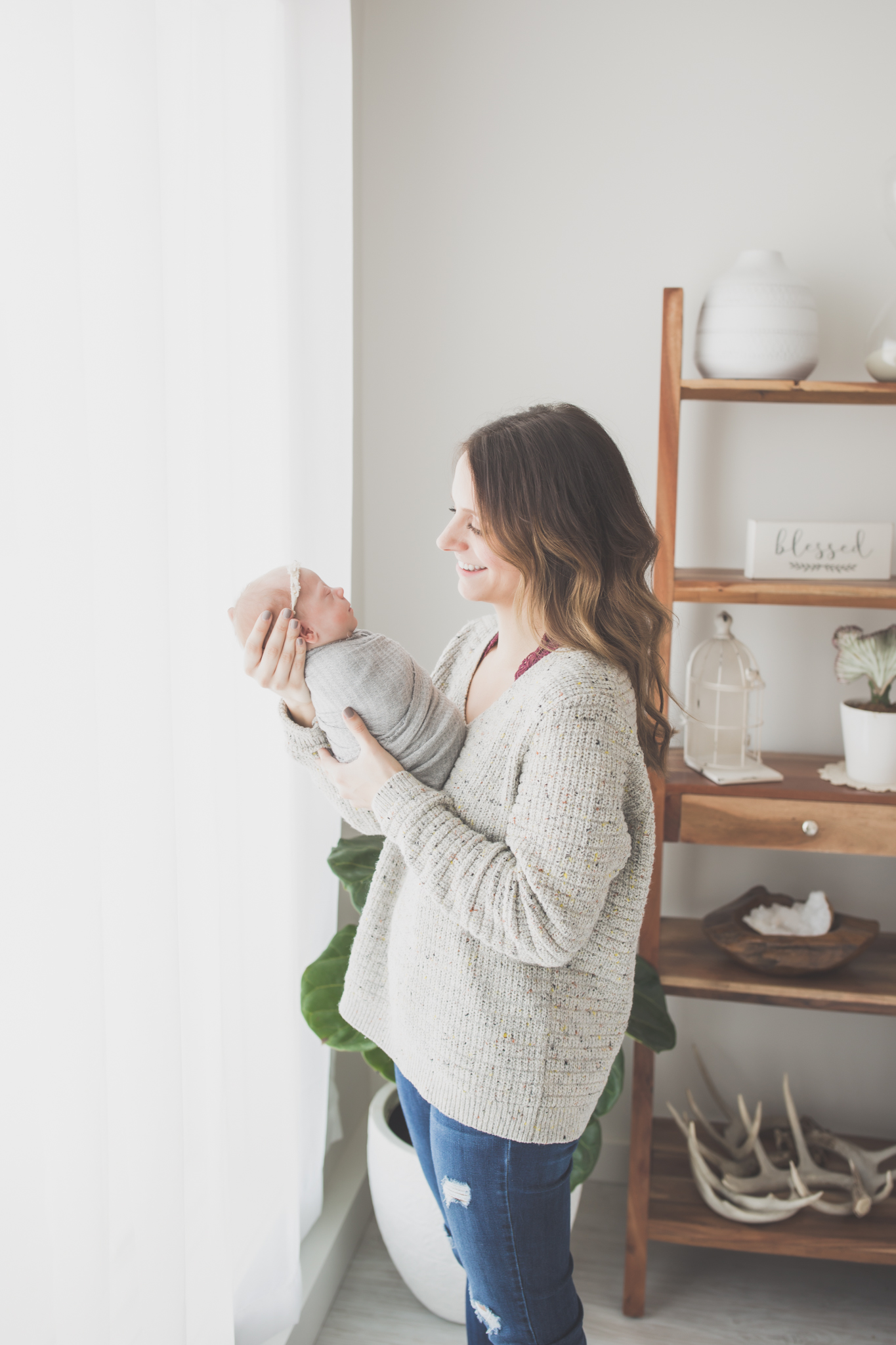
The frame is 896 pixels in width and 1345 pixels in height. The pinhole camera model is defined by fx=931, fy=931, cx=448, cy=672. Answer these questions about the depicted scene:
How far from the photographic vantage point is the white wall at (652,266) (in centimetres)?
174

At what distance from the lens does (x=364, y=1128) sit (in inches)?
82.6

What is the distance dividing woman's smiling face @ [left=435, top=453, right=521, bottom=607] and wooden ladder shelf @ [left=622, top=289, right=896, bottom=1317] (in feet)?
1.88

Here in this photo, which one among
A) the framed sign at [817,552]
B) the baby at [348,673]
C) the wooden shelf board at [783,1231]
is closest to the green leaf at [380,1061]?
the wooden shelf board at [783,1231]

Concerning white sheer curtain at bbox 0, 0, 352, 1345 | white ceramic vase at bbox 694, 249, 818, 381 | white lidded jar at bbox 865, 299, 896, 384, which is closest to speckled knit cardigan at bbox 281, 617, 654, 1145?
white sheer curtain at bbox 0, 0, 352, 1345

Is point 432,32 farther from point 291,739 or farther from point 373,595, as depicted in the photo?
point 291,739

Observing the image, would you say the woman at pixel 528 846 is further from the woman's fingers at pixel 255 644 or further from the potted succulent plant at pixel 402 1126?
the potted succulent plant at pixel 402 1126

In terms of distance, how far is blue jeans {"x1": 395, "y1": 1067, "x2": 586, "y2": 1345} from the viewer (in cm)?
99

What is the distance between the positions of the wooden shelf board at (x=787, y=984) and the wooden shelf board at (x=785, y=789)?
1.04 ft

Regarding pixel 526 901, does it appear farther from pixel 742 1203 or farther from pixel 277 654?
pixel 742 1203

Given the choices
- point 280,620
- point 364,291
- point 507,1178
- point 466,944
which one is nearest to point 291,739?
point 280,620

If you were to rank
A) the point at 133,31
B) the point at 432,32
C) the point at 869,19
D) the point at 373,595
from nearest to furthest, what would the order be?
the point at 133,31 → the point at 869,19 → the point at 432,32 → the point at 373,595

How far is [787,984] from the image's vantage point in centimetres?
165

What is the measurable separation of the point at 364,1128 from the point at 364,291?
1824 mm

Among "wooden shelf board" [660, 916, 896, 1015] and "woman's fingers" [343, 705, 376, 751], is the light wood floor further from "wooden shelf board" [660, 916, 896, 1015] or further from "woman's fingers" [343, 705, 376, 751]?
"woman's fingers" [343, 705, 376, 751]
